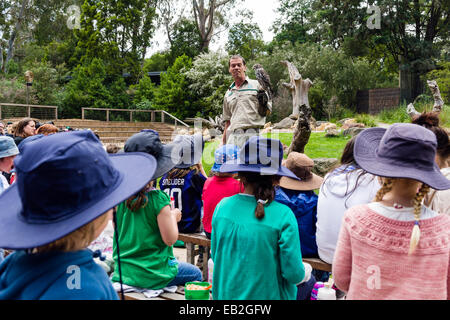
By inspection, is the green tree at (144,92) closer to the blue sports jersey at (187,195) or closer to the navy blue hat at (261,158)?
the blue sports jersey at (187,195)

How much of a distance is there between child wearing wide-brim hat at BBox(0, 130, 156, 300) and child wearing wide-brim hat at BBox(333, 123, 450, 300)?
1.06 m

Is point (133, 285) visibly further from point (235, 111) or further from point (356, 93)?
point (356, 93)

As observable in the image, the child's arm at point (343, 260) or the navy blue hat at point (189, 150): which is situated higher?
the navy blue hat at point (189, 150)

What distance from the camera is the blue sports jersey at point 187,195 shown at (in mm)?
3954

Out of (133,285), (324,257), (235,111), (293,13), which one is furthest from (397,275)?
(293,13)

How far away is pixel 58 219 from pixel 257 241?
1123 millimetres

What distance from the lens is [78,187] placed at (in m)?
1.32

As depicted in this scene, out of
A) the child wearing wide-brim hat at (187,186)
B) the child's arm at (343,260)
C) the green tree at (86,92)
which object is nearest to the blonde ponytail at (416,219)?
the child's arm at (343,260)

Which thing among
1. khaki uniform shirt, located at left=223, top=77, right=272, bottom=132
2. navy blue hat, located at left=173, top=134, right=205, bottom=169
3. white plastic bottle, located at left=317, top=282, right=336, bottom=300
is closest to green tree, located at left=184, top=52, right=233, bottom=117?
khaki uniform shirt, located at left=223, top=77, right=272, bottom=132

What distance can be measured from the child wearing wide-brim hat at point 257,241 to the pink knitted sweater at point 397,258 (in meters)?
0.39

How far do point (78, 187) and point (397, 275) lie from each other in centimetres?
136

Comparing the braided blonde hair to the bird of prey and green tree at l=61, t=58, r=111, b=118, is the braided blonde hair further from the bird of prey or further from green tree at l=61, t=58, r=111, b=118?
green tree at l=61, t=58, r=111, b=118

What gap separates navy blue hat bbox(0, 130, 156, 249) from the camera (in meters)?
1.27

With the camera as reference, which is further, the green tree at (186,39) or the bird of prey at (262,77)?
the green tree at (186,39)
